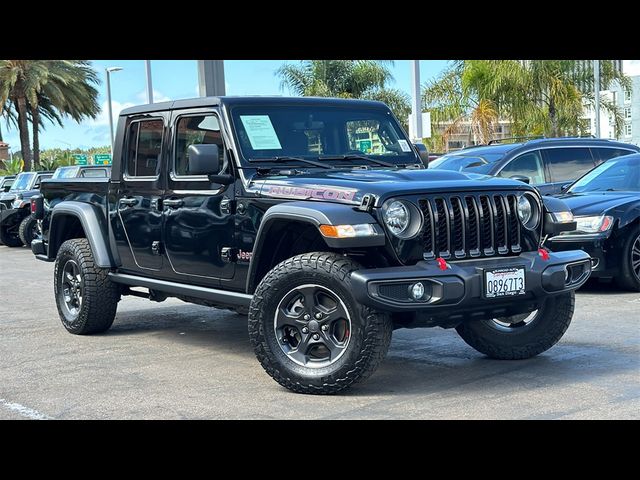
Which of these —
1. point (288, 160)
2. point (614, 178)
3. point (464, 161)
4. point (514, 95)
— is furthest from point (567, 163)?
point (514, 95)

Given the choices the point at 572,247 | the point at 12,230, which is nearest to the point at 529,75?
the point at 12,230

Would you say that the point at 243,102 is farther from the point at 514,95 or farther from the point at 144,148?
the point at 514,95

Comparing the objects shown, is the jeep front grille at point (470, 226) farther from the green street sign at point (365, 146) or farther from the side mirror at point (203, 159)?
the side mirror at point (203, 159)

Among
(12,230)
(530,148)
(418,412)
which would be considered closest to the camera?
(418,412)

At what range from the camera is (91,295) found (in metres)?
8.38

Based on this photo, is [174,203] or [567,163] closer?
[174,203]

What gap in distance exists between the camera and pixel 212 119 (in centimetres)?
718

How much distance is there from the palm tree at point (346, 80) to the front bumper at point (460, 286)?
3493cm

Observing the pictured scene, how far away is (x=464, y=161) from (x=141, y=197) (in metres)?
6.65

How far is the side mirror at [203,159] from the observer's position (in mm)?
A: 6699

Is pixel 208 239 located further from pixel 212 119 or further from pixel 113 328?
pixel 113 328

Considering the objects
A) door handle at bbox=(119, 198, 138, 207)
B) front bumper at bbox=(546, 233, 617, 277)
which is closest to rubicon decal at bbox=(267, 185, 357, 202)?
door handle at bbox=(119, 198, 138, 207)
